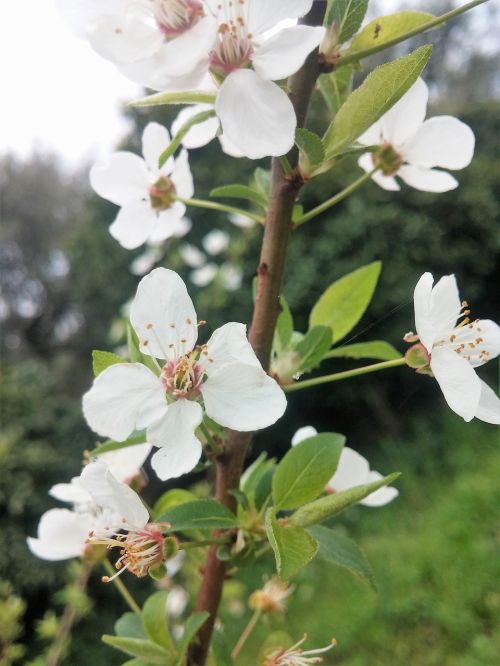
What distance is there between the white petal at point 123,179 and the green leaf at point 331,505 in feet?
1.22

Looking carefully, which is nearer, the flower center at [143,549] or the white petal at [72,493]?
the flower center at [143,549]

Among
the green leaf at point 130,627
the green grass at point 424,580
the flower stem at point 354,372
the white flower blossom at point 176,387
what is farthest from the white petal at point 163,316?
the green grass at point 424,580

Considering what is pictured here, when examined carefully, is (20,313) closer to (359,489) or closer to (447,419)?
(447,419)

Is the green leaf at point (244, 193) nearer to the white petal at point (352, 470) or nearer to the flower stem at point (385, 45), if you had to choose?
the flower stem at point (385, 45)

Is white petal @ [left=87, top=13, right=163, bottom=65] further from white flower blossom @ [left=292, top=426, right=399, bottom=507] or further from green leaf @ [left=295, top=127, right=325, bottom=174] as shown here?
white flower blossom @ [left=292, top=426, right=399, bottom=507]

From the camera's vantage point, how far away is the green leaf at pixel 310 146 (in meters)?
0.42

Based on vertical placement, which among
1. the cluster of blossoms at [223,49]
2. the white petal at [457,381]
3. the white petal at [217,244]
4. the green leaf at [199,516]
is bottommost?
the white petal at [217,244]

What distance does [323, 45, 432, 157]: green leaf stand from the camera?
1.30 feet

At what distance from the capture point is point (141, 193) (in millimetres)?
637

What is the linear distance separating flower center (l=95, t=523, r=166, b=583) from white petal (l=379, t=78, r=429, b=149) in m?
0.42

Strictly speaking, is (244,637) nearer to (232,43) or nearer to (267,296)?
(267,296)

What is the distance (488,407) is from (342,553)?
17 centimetres

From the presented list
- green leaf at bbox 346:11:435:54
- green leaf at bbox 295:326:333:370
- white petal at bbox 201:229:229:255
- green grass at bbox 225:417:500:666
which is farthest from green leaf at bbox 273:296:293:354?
white petal at bbox 201:229:229:255

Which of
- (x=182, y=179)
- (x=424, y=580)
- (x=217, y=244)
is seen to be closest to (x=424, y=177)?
(x=182, y=179)
